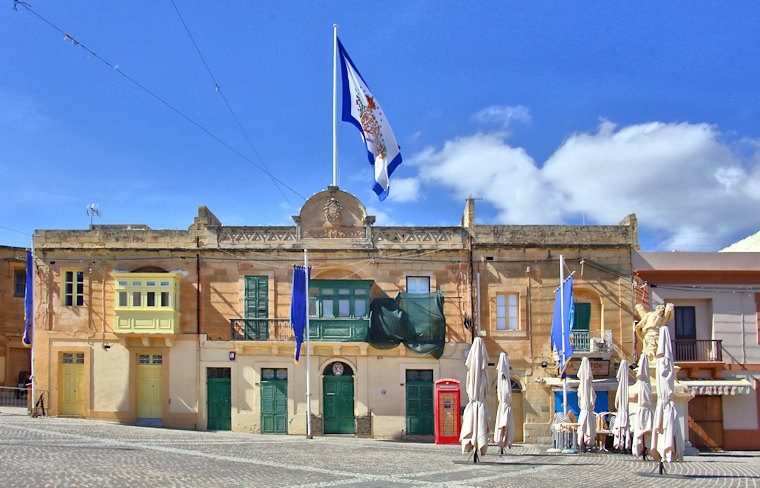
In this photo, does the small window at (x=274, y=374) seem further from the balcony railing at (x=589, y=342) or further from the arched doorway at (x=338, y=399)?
the balcony railing at (x=589, y=342)

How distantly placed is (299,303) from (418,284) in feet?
17.1

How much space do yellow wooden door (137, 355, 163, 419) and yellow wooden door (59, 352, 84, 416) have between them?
7.16 ft

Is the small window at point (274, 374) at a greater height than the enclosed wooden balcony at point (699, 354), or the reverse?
the enclosed wooden balcony at point (699, 354)

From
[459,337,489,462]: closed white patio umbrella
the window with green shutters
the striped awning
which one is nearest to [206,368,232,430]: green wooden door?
the window with green shutters

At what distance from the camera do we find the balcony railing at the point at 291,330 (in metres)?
29.5

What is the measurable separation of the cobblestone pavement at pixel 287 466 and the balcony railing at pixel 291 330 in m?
5.89

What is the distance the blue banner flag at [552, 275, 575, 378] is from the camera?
2638cm

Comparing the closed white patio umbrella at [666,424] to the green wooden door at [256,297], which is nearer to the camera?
the closed white patio umbrella at [666,424]

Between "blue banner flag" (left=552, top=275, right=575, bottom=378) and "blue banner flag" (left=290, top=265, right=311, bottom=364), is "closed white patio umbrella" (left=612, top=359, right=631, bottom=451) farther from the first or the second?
"blue banner flag" (left=290, top=265, right=311, bottom=364)

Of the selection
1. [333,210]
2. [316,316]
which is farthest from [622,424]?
[333,210]

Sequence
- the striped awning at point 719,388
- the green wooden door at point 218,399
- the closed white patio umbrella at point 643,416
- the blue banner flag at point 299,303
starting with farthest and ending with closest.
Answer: the green wooden door at point 218,399
the striped awning at point 719,388
the blue banner flag at point 299,303
the closed white patio umbrella at point 643,416

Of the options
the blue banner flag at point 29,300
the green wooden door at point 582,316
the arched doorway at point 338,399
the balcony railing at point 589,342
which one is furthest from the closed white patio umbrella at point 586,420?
the blue banner flag at point 29,300

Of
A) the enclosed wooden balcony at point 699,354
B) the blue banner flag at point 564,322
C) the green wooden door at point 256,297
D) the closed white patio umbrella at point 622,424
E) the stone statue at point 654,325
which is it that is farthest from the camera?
the green wooden door at point 256,297

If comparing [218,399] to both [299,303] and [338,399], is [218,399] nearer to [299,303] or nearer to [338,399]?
[338,399]
